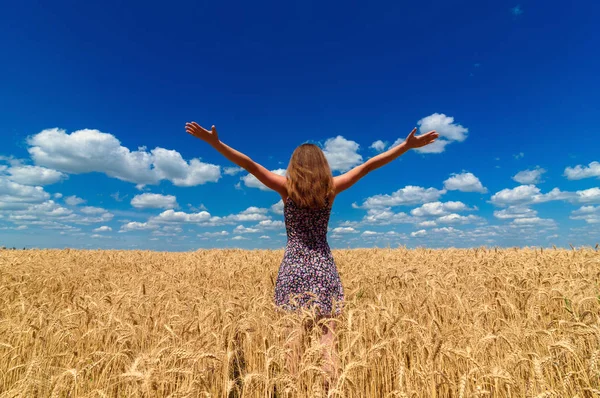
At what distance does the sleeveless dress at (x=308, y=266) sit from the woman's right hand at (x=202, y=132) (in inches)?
44.9

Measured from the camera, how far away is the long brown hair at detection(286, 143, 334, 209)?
3.62 metres

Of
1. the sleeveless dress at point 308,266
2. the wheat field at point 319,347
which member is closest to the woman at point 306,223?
the sleeveless dress at point 308,266

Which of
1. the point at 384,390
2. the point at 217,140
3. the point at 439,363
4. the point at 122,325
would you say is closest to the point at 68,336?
the point at 122,325

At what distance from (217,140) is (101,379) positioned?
2.52m

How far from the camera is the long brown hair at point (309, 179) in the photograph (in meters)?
3.62

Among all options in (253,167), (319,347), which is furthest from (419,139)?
(319,347)

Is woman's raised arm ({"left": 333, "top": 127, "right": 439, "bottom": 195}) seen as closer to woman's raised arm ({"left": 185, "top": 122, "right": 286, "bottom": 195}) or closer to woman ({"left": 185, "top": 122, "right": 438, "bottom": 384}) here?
woman ({"left": 185, "top": 122, "right": 438, "bottom": 384})

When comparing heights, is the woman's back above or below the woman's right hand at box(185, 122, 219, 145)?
below

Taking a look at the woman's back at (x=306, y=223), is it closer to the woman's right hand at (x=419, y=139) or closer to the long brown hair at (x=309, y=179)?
the long brown hair at (x=309, y=179)

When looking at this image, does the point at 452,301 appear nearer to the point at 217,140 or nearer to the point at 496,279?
the point at 496,279

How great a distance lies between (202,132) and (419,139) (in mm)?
2798


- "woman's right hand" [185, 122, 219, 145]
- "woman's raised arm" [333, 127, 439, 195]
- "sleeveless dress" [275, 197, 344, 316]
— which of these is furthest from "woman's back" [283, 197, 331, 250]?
"woman's right hand" [185, 122, 219, 145]

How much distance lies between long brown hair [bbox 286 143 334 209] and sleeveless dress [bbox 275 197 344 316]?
148 millimetres

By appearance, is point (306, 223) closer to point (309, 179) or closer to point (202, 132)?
point (309, 179)
